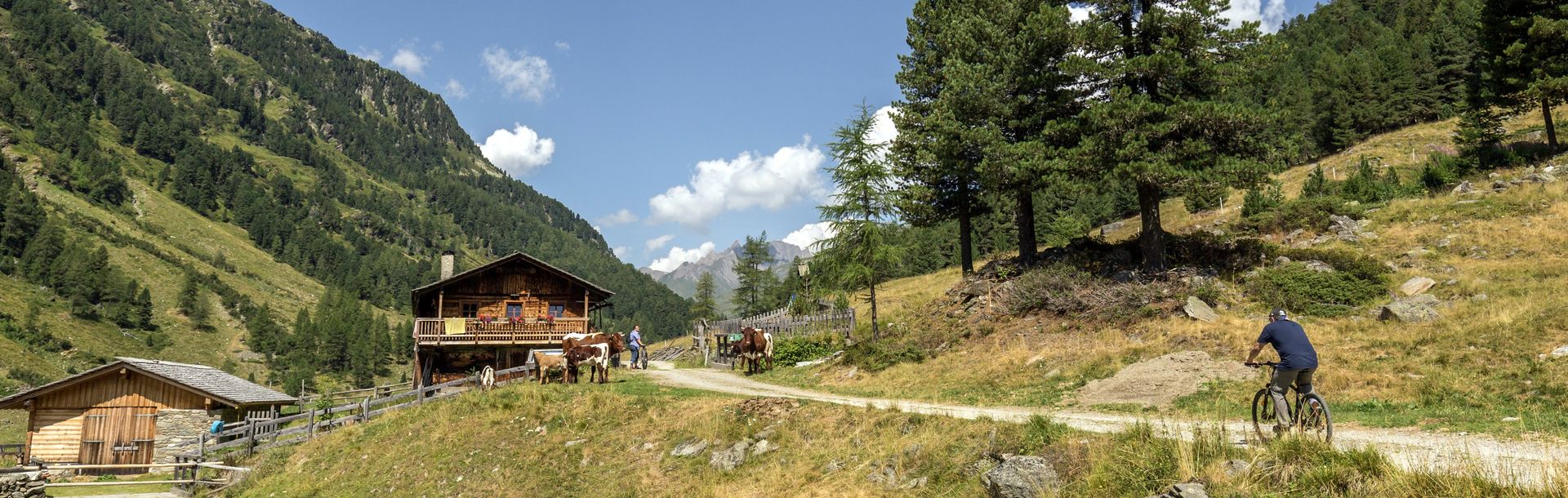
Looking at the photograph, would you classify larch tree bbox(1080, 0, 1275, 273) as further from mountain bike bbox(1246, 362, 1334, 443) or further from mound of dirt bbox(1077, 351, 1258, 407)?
mountain bike bbox(1246, 362, 1334, 443)

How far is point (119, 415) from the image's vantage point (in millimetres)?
36000

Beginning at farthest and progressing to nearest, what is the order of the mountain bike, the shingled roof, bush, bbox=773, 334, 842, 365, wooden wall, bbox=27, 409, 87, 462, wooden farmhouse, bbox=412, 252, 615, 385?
wooden farmhouse, bbox=412, 252, 615, 385 → wooden wall, bbox=27, 409, 87, 462 → the shingled roof → bush, bbox=773, 334, 842, 365 → the mountain bike

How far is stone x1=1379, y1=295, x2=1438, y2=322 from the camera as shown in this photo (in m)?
20.2

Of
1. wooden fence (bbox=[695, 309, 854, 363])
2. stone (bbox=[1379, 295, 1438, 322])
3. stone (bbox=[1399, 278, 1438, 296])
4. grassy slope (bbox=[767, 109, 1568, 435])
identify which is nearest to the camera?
grassy slope (bbox=[767, 109, 1568, 435])

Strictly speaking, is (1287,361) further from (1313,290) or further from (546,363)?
(546,363)

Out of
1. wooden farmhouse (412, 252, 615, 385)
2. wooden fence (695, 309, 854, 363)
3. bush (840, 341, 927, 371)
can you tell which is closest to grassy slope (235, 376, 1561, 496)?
bush (840, 341, 927, 371)

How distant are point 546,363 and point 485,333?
13.7 metres

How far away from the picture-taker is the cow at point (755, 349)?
31391mm

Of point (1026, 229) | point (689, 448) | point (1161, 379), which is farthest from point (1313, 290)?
point (689, 448)

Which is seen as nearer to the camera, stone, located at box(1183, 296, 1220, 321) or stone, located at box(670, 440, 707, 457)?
stone, located at box(670, 440, 707, 457)

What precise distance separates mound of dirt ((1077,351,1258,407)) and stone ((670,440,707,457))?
9029mm

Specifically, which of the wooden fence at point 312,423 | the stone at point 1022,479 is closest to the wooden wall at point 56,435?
the wooden fence at point 312,423

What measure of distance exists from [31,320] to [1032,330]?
135m

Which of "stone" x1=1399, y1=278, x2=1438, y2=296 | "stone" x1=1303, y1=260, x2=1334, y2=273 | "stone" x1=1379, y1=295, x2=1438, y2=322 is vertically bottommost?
"stone" x1=1379, y1=295, x2=1438, y2=322
